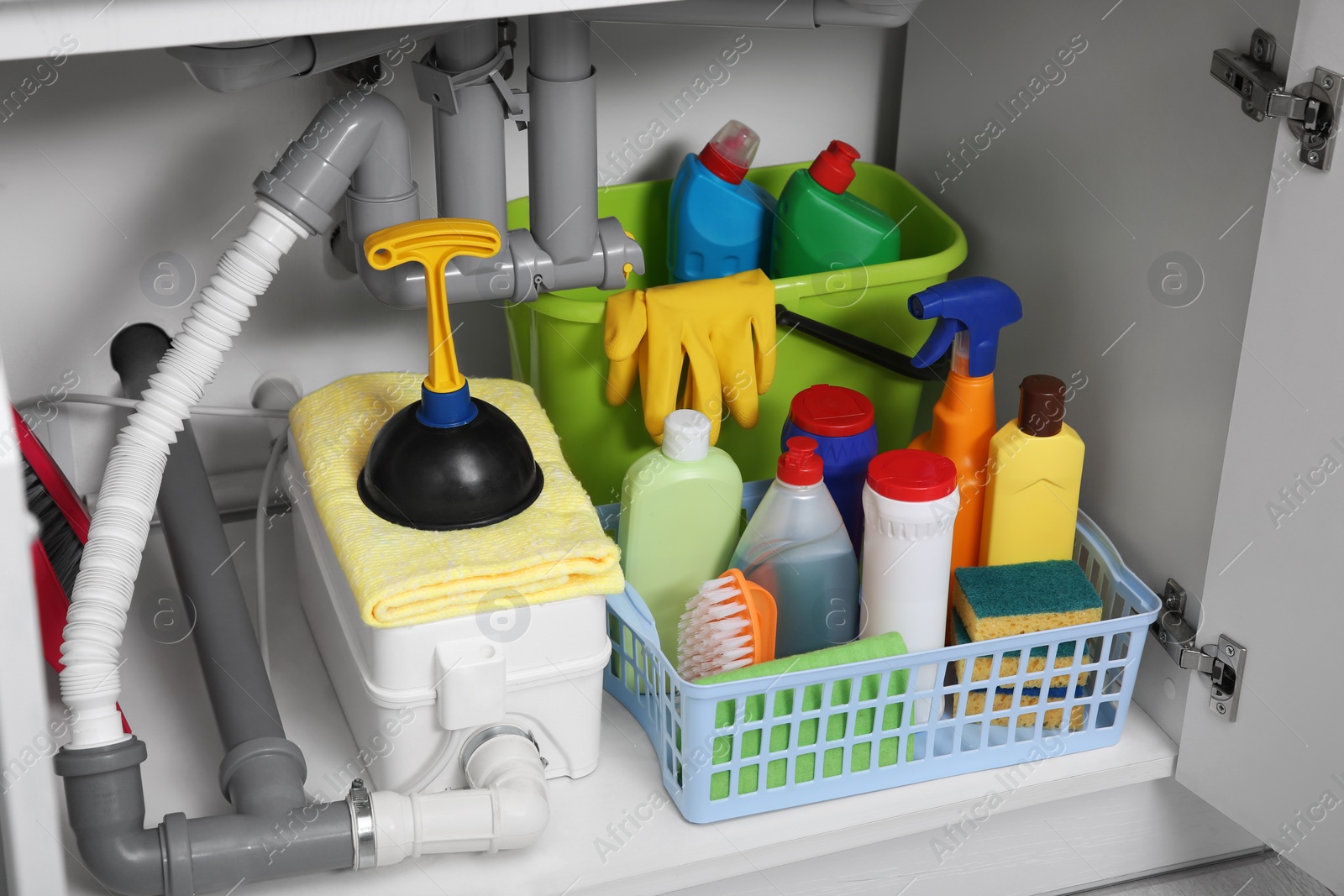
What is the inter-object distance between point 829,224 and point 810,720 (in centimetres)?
38

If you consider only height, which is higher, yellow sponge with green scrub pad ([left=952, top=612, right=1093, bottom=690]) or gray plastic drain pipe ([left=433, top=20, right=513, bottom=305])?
gray plastic drain pipe ([left=433, top=20, right=513, bottom=305])

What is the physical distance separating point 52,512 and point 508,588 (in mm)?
351

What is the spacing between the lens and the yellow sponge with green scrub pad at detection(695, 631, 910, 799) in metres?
0.78

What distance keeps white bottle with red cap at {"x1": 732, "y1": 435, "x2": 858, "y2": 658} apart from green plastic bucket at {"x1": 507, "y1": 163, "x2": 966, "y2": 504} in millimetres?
137

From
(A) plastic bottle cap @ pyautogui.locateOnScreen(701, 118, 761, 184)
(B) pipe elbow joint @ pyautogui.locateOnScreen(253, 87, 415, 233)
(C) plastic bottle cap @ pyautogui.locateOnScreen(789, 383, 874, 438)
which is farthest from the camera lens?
(A) plastic bottle cap @ pyautogui.locateOnScreen(701, 118, 761, 184)

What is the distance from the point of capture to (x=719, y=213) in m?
1.01

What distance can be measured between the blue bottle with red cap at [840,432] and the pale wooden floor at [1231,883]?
32 cm

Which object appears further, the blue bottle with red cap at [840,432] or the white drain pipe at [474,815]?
the blue bottle with red cap at [840,432]

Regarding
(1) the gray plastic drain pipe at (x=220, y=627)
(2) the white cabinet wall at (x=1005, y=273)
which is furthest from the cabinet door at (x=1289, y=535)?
(1) the gray plastic drain pipe at (x=220, y=627)

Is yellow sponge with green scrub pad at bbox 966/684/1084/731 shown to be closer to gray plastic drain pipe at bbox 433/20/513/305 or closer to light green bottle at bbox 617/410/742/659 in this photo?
light green bottle at bbox 617/410/742/659

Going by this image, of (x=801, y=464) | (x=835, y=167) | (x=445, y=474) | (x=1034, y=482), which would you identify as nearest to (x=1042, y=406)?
(x=1034, y=482)

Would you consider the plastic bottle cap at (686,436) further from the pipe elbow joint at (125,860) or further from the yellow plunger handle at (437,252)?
the pipe elbow joint at (125,860)

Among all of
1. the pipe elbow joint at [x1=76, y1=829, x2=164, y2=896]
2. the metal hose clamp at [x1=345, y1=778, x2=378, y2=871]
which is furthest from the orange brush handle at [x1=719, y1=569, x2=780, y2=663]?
the pipe elbow joint at [x1=76, y1=829, x2=164, y2=896]

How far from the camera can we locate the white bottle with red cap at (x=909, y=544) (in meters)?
0.80
